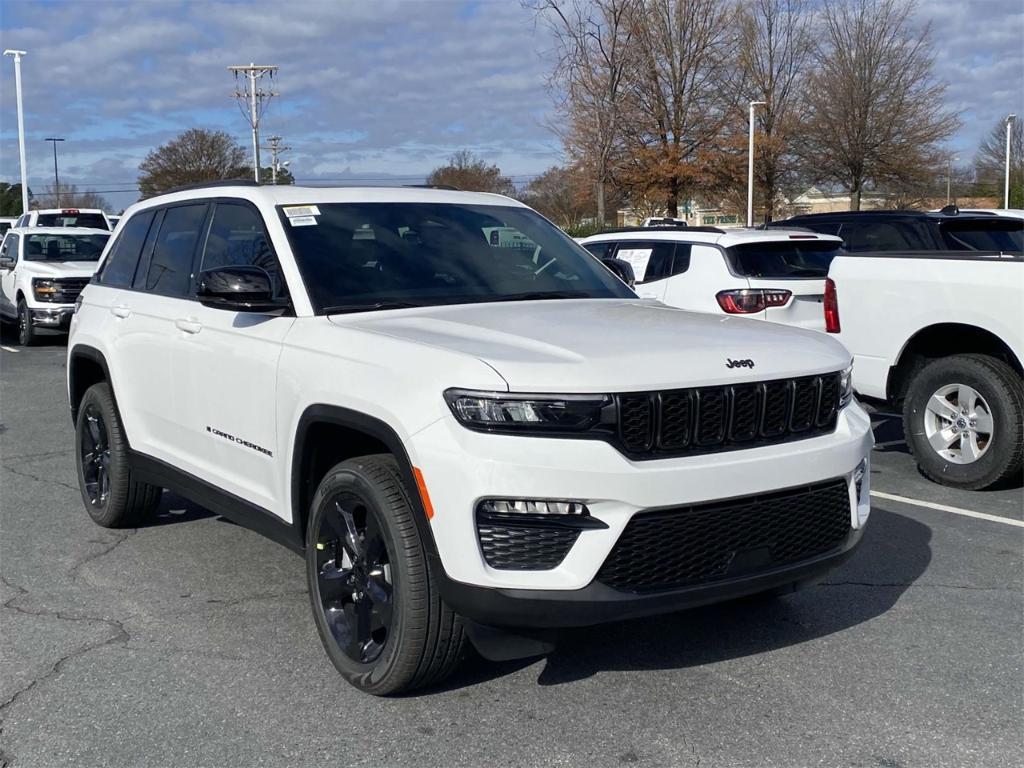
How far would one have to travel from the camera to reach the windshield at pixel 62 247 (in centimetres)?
1831

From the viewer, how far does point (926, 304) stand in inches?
288

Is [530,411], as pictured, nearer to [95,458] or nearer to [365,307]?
[365,307]

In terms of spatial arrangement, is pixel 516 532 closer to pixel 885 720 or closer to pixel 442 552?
pixel 442 552

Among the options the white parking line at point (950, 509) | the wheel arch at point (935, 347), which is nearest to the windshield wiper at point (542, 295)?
the white parking line at point (950, 509)

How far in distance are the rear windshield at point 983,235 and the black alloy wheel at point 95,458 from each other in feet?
26.5

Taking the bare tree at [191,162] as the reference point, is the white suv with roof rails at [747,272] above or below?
below

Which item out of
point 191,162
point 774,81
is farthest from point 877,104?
point 191,162

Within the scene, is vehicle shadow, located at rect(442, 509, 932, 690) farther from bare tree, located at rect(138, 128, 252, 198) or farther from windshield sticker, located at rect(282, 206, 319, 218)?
bare tree, located at rect(138, 128, 252, 198)

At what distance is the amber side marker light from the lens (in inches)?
139

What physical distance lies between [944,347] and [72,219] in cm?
2044

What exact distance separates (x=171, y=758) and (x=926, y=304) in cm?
558

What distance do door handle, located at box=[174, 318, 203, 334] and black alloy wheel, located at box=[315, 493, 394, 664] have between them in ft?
4.55

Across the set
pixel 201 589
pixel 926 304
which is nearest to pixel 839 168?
pixel 926 304

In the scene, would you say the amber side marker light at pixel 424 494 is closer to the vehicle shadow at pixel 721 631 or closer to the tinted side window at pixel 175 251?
the vehicle shadow at pixel 721 631
